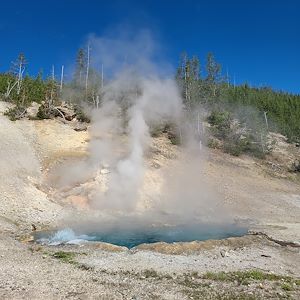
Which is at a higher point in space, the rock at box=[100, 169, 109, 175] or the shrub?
the shrub

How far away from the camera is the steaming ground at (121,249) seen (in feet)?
42.4

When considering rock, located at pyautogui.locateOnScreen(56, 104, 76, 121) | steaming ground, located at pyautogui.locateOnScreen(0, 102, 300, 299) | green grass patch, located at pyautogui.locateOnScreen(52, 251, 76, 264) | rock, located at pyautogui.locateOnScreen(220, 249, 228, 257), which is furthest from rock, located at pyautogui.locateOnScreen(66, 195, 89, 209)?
rock, located at pyautogui.locateOnScreen(56, 104, 76, 121)

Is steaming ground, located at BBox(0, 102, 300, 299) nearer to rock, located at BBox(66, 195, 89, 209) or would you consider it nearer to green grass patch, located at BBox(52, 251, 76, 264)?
rock, located at BBox(66, 195, 89, 209)

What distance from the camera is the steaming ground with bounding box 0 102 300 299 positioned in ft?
42.4

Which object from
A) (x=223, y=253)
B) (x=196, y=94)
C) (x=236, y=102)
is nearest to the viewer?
(x=223, y=253)

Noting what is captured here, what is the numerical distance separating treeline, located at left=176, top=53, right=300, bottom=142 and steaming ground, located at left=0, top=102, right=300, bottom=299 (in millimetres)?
21675

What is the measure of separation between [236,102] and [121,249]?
65.5 m

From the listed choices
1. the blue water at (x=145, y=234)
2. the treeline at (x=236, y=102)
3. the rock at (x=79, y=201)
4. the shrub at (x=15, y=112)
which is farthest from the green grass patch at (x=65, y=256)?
the treeline at (x=236, y=102)

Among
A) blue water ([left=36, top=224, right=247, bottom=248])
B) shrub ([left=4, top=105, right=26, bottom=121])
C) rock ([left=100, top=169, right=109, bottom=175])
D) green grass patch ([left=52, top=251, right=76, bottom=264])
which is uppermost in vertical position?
shrub ([left=4, top=105, right=26, bottom=121])

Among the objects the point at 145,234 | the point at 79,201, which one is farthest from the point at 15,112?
the point at 145,234

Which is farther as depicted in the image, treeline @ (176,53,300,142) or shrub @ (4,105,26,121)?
treeline @ (176,53,300,142)

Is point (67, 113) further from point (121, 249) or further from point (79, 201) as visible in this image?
point (121, 249)

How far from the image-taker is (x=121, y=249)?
1872cm

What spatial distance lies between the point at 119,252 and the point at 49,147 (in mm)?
21683
